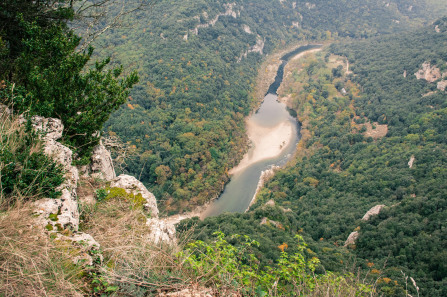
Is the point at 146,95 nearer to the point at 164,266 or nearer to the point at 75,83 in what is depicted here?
the point at 75,83

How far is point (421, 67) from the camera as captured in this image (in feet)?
188

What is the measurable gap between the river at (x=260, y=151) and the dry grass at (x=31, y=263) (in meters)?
37.1

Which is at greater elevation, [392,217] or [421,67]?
[421,67]

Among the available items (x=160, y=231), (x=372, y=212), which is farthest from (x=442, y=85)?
(x=160, y=231)

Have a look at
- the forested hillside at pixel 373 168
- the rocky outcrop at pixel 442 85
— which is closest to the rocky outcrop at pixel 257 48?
the forested hillside at pixel 373 168

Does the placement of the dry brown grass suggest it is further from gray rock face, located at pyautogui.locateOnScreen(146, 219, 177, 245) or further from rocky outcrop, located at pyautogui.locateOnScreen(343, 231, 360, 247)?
Result: rocky outcrop, located at pyautogui.locateOnScreen(343, 231, 360, 247)

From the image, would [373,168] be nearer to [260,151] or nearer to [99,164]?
[260,151]

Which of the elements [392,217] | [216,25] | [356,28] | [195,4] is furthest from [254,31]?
[392,217]

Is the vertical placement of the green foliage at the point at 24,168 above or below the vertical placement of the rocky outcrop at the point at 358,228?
above

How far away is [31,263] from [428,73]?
231 ft

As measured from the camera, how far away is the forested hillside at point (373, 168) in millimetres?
23594

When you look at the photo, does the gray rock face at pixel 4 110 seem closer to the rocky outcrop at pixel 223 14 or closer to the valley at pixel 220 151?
the valley at pixel 220 151

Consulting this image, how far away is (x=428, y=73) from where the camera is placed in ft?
181

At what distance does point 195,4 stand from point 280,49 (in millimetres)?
37456
